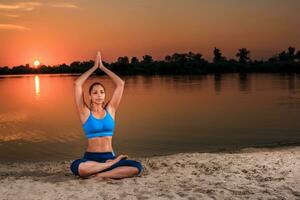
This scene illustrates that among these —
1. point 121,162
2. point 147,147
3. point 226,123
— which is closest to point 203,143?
point 147,147

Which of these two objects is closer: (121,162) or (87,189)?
(87,189)

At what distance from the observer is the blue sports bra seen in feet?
25.2

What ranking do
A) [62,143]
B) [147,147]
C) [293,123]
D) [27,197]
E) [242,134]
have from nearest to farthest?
1. [27,197]
2. [147,147]
3. [62,143]
4. [242,134]
5. [293,123]

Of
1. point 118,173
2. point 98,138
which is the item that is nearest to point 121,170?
point 118,173

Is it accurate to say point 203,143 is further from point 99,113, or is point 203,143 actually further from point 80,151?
point 99,113

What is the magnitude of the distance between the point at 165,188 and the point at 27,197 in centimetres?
212

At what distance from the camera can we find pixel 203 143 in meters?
16.4

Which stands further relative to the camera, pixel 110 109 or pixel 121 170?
pixel 110 109

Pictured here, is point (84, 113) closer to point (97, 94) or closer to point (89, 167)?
point (97, 94)

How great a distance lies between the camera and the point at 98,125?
770cm

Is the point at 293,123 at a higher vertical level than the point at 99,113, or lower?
lower

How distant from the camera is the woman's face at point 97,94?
7711 millimetres

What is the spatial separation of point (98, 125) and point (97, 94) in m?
0.52

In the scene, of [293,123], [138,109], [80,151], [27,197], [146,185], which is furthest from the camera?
[138,109]
